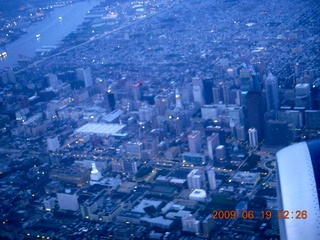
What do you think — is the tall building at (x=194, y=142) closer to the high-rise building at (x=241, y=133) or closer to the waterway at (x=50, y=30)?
the high-rise building at (x=241, y=133)

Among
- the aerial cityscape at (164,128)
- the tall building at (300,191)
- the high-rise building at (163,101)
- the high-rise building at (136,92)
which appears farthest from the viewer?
the high-rise building at (136,92)

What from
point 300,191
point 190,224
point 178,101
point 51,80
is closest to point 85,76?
point 51,80

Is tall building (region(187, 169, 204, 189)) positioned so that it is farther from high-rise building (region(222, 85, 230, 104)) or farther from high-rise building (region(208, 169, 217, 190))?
high-rise building (region(222, 85, 230, 104))

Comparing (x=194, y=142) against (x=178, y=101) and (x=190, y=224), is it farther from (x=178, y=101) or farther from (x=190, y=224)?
(x=190, y=224)

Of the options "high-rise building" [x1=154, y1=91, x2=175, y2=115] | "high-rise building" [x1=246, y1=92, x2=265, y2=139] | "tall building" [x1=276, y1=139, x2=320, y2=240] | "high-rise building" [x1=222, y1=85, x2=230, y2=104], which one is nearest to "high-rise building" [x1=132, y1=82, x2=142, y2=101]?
"high-rise building" [x1=154, y1=91, x2=175, y2=115]

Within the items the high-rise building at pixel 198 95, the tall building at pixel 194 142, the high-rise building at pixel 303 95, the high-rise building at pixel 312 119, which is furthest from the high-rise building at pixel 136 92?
the high-rise building at pixel 312 119

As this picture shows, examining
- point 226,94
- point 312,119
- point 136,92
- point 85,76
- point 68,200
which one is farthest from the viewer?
point 85,76
